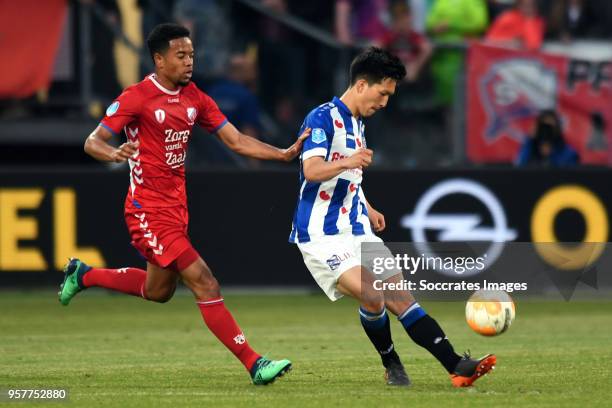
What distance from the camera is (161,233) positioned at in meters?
9.34

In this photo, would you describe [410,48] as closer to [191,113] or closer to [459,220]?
[459,220]

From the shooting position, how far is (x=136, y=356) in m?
11.0

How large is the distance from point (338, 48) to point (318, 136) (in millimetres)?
8043

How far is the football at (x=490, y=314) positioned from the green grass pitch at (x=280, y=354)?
35cm

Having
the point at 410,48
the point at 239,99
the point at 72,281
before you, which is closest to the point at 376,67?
the point at 72,281

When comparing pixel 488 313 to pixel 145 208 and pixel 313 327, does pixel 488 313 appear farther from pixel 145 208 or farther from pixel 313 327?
pixel 313 327

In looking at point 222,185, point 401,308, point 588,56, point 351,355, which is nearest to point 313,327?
point 351,355

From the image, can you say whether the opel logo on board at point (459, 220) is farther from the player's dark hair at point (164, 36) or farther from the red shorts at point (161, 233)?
the player's dark hair at point (164, 36)

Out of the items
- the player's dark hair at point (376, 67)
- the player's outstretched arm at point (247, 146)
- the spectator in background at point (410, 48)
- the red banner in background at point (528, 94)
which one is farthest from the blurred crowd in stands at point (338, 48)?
the player's dark hair at point (376, 67)

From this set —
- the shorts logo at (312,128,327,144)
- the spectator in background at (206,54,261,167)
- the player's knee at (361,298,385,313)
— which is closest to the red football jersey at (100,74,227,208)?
the shorts logo at (312,128,327,144)

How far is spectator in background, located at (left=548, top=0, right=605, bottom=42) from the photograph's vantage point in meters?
17.5

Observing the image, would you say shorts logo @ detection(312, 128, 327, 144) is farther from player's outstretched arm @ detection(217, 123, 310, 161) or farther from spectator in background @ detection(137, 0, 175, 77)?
spectator in background @ detection(137, 0, 175, 77)

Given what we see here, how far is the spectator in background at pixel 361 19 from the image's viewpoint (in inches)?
690

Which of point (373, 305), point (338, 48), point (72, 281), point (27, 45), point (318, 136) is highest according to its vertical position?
point (318, 136)
